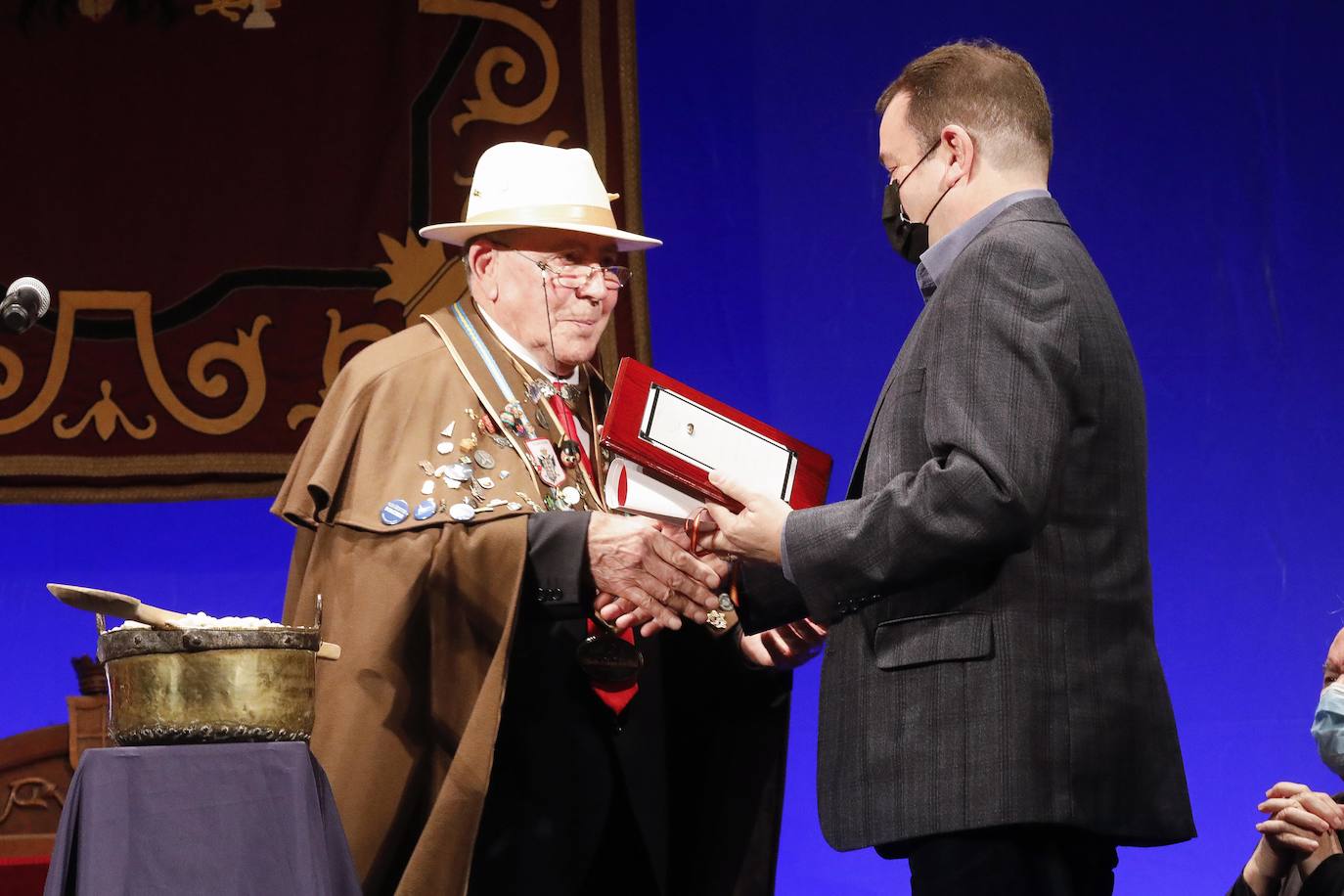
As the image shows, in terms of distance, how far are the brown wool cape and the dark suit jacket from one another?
78 cm

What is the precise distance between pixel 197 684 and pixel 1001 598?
993 millimetres

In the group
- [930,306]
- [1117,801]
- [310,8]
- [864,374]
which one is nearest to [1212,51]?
[864,374]

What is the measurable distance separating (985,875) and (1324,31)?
315 centimetres

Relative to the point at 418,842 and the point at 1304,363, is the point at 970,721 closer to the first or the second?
the point at 418,842

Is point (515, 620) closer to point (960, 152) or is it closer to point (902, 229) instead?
point (902, 229)

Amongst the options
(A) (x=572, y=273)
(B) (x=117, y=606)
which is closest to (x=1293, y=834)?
(A) (x=572, y=273)

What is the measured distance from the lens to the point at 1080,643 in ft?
6.29

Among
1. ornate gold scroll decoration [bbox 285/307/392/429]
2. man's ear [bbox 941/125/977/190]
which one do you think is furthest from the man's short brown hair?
ornate gold scroll decoration [bbox 285/307/392/429]

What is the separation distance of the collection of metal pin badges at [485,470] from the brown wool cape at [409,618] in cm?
1

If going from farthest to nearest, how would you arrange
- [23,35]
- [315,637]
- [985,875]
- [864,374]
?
[864,374]
[23,35]
[315,637]
[985,875]

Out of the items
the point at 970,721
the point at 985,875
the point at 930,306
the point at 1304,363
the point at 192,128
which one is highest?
the point at 192,128

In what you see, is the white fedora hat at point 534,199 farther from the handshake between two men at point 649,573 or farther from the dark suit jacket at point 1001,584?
the dark suit jacket at point 1001,584

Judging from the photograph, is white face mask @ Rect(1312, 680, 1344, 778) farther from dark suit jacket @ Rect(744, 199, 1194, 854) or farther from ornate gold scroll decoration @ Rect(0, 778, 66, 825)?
ornate gold scroll decoration @ Rect(0, 778, 66, 825)

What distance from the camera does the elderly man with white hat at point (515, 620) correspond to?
8.60 feet
